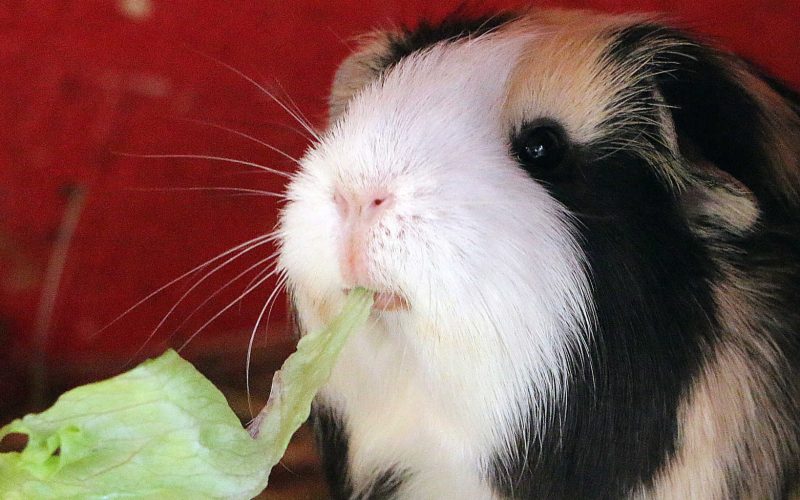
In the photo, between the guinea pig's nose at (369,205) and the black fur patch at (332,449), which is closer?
the guinea pig's nose at (369,205)

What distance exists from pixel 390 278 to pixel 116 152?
45.3 inches

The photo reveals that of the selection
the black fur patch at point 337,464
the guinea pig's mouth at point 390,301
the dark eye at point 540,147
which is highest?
the dark eye at point 540,147

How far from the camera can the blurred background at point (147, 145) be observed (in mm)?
1637

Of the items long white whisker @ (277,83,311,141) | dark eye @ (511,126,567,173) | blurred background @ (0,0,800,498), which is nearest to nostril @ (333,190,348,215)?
dark eye @ (511,126,567,173)

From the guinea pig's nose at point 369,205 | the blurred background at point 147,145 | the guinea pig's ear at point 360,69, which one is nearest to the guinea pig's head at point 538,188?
the guinea pig's nose at point 369,205

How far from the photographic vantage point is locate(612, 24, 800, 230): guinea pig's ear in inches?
34.6

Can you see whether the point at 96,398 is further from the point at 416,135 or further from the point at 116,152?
the point at 116,152

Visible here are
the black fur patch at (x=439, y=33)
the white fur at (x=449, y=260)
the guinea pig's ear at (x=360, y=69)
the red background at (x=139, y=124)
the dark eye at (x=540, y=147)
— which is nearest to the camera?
the white fur at (x=449, y=260)

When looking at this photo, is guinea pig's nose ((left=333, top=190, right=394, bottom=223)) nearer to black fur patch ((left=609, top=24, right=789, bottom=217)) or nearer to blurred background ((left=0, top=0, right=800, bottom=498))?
black fur patch ((left=609, top=24, right=789, bottom=217))

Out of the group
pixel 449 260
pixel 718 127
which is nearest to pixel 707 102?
pixel 718 127

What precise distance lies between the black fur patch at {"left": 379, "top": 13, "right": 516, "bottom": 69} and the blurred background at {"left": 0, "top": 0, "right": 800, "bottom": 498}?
0.43 meters

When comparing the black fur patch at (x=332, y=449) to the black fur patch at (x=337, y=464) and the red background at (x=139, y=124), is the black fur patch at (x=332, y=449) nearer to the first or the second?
the black fur patch at (x=337, y=464)

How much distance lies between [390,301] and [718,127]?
0.42 meters

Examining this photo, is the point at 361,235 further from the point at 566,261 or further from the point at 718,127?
the point at 718,127
